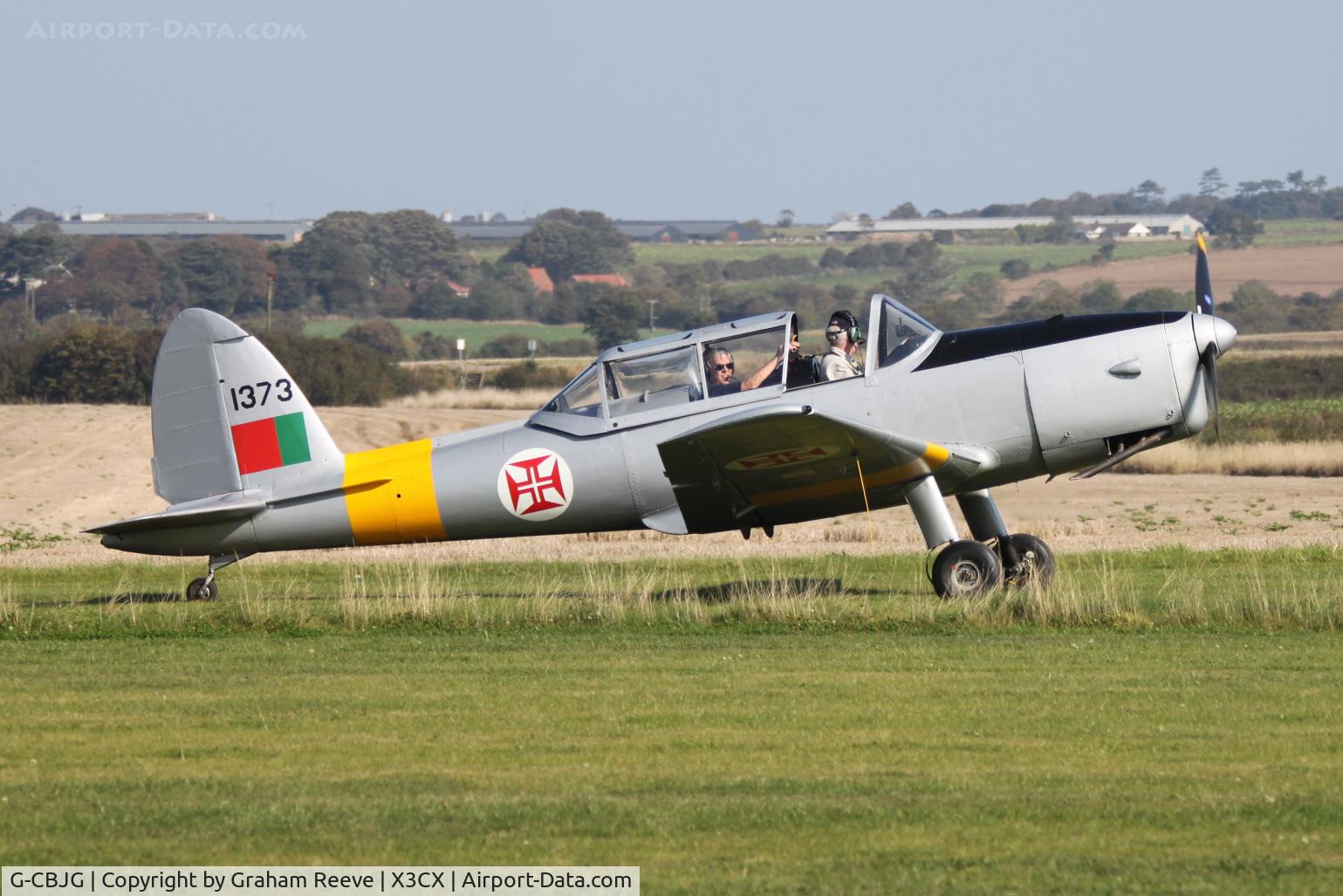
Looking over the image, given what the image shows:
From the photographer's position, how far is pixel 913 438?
11.8 meters

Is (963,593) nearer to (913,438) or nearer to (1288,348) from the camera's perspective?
(913,438)

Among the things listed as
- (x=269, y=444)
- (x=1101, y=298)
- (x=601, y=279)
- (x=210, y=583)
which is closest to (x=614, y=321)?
(x=1101, y=298)

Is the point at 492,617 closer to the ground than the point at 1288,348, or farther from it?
farther from it

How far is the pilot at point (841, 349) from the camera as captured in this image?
1211 centimetres

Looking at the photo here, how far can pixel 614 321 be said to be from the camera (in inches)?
3174

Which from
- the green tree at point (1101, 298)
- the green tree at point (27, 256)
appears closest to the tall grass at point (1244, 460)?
the green tree at point (1101, 298)

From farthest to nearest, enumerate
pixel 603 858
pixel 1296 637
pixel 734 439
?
pixel 734 439 → pixel 1296 637 → pixel 603 858

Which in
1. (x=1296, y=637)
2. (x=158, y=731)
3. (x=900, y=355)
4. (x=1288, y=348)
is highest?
(x=900, y=355)

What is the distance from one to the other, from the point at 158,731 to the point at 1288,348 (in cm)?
6815

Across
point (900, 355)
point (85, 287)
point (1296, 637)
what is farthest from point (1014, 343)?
point (85, 287)

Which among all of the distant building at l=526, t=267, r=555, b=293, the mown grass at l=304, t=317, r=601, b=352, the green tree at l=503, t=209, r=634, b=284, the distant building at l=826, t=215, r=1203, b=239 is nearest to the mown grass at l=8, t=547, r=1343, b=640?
the mown grass at l=304, t=317, r=601, b=352

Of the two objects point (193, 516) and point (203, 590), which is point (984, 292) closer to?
point (203, 590)

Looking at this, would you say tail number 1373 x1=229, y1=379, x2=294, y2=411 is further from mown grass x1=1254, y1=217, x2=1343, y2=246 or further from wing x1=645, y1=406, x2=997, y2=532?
mown grass x1=1254, y1=217, x2=1343, y2=246

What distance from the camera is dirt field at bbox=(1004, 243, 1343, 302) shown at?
106 meters
